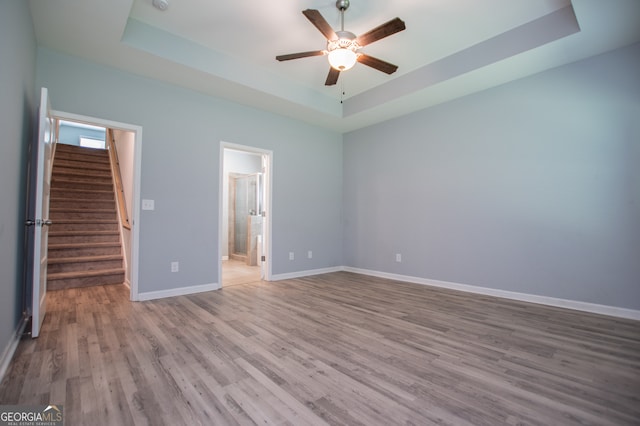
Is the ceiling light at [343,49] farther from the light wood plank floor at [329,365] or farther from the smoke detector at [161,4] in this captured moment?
the light wood plank floor at [329,365]

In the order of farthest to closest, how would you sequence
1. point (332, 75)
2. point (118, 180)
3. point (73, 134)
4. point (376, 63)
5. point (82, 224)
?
point (73, 134), point (118, 180), point (82, 224), point (332, 75), point (376, 63)

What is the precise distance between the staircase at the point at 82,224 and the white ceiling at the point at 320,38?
2.76 meters

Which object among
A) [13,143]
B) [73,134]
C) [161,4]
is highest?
[73,134]

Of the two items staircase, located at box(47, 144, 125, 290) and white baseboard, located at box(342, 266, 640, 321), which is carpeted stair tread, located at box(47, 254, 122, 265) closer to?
Result: staircase, located at box(47, 144, 125, 290)

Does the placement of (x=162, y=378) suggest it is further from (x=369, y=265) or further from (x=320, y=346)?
(x=369, y=265)

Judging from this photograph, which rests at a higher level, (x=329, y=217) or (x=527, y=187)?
(x=527, y=187)

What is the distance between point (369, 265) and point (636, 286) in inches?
123

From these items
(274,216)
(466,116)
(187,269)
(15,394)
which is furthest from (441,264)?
(15,394)

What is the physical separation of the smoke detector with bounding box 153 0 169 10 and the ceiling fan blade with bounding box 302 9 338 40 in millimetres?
1327

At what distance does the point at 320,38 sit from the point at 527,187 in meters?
2.83

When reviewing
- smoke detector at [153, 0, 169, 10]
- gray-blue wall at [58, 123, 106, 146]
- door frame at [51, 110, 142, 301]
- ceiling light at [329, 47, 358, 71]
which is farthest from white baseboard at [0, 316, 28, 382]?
gray-blue wall at [58, 123, 106, 146]

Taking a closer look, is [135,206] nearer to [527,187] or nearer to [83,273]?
[83,273]

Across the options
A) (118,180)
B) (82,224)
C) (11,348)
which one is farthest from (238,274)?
(11,348)

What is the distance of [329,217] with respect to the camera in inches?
213
